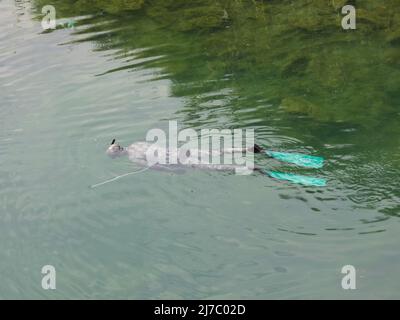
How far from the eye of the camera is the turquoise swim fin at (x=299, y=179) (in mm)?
8969

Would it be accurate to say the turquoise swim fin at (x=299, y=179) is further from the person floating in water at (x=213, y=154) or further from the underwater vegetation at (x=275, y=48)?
the underwater vegetation at (x=275, y=48)

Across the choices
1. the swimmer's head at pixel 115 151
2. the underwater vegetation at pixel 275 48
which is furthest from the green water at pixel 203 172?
the swimmer's head at pixel 115 151

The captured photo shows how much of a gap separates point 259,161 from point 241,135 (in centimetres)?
108

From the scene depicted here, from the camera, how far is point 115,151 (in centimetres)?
1029

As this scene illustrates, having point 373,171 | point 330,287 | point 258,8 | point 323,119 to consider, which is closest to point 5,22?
point 258,8

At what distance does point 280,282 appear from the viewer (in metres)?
7.59

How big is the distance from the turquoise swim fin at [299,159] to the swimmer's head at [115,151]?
2496 mm

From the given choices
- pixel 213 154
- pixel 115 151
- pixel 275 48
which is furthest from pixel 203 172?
pixel 275 48

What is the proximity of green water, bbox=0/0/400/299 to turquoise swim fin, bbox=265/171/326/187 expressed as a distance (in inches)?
5.2

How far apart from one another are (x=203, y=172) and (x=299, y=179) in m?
1.55

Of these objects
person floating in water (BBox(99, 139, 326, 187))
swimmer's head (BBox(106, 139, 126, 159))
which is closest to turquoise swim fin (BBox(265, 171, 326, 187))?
person floating in water (BBox(99, 139, 326, 187))

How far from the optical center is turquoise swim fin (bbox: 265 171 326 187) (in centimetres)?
897

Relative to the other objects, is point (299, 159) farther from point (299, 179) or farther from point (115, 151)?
point (115, 151)

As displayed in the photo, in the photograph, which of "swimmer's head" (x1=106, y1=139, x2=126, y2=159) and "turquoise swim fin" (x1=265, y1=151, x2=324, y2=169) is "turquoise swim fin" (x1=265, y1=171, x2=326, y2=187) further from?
"swimmer's head" (x1=106, y1=139, x2=126, y2=159)
